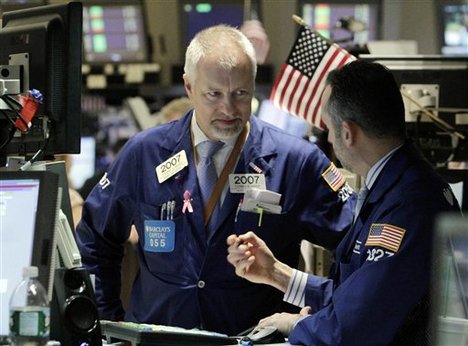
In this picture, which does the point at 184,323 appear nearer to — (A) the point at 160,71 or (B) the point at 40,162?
(B) the point at 40,162

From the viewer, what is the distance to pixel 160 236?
13.0 ft

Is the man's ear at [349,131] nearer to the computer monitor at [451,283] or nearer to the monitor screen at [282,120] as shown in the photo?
the computer monitor at [451,283]

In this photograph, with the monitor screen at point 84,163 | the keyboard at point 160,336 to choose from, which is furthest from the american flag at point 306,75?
the monitor screen at point 84,163

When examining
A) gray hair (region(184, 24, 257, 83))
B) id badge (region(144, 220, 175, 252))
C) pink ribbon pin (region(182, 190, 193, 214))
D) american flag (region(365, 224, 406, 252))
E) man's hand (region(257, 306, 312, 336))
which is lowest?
man's hand (region(257, 306, 312, 336))

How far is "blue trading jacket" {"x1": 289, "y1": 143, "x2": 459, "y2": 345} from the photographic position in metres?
3.16

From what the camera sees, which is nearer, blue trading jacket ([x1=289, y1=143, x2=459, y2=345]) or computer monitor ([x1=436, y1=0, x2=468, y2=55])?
blue trading jacket ([x1=289, y1=143, x2=459, y2=345])

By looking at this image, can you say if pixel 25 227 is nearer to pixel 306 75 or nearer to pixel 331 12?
pixel 306 75

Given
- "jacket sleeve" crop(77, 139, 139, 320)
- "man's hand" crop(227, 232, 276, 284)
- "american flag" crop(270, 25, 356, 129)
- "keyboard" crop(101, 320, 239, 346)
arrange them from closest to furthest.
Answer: "keyboard" crop(101, 320, 239, 346) → "man's hand" crop(227, 232, 276, 284) → "jacket sleeve" crop(77, 139, 139, 320) → "american flag" crop(270, 25, 356, 129)

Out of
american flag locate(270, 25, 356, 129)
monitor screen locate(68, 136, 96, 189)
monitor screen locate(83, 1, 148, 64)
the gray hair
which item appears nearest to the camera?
the gray hair

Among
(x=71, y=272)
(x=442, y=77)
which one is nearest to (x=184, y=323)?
(x=71, y=272)

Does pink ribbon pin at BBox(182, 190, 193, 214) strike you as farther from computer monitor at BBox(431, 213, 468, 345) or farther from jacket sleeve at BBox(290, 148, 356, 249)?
computer monitor at BBox(431, 213, 468, 345)

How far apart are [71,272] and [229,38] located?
1.21m

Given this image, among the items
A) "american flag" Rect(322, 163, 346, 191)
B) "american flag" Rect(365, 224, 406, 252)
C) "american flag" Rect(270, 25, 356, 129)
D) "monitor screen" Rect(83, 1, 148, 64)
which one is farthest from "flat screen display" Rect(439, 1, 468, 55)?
"american flag" Rect(365, 224, 406, 252)

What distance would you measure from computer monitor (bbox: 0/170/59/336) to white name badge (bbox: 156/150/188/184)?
1.19 m
